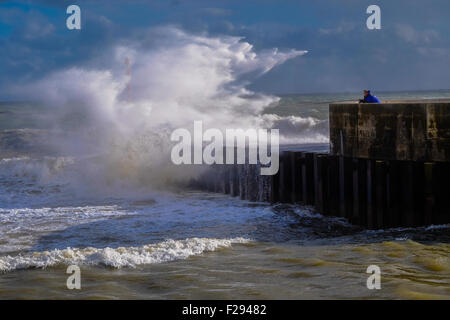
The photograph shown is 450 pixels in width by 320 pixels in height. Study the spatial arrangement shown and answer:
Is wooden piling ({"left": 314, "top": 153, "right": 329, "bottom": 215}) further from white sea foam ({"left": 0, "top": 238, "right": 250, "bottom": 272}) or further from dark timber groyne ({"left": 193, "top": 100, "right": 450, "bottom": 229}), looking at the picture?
white sea foam ({"left": 0, "top": 238, "right": 250, "bottom": 272})

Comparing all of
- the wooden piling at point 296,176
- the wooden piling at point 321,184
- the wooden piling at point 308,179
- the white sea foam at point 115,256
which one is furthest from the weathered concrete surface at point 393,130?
the white sea foam at point 115,256

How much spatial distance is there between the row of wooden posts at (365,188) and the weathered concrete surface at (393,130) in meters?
0.20

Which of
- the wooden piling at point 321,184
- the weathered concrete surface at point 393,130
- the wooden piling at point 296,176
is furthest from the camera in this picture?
the wooden piling at point 296,176

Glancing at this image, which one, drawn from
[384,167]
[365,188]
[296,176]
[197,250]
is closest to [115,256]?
[197,250]

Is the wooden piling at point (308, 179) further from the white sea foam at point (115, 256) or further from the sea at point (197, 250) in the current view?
the white sea foam at point (115, 256)

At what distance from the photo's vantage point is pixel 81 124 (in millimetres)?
27531

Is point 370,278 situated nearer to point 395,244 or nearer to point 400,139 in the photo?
point 395,244

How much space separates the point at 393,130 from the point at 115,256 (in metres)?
6.05

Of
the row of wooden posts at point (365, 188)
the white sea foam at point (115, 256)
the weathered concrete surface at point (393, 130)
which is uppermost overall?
the weathered concrete surface at point (393, 130)

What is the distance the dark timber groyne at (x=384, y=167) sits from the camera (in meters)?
12.0

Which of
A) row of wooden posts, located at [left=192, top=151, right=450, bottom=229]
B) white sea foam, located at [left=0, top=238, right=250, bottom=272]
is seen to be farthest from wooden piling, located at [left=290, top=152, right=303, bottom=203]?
white sea foam, located at [left=0, top=238, right=250, bottom=272]

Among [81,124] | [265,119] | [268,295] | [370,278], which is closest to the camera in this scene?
[268,295]
